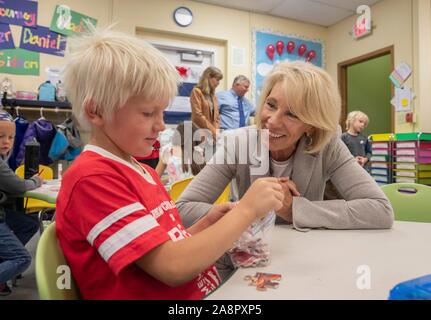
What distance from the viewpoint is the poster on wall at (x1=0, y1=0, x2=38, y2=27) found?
3.63m

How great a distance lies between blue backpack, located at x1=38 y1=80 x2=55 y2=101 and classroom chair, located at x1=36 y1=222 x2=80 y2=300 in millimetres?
3482

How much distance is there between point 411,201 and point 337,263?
90 cm

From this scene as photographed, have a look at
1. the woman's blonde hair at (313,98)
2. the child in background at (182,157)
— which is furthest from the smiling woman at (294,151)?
the child in background at (182,157)

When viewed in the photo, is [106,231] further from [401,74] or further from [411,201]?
[401,74]

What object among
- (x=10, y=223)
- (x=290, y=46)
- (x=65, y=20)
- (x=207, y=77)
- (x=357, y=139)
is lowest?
(x=10, y=223)

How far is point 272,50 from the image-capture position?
5.02 m

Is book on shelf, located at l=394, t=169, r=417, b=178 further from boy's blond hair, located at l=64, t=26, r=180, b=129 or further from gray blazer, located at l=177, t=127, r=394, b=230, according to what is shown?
boy's blond hair, located at l=64, t=26, r=180, b=129

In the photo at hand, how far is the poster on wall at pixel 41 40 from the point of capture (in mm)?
3719

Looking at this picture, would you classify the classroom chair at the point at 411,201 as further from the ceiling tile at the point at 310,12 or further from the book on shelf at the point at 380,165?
the ceiling tile at the point at 310,12

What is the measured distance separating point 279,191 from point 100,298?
0.39 metres

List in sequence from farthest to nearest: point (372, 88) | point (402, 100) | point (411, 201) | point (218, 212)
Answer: point (372, 88) < point (402, 100) < point (411, 201) < point (218, 212)

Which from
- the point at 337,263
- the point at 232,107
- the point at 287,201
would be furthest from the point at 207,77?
the point at 337,263
